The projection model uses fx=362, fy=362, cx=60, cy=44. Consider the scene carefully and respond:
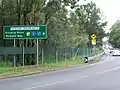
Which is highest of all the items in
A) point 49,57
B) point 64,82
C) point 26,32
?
point 26,32

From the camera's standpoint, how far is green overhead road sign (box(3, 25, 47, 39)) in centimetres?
3238

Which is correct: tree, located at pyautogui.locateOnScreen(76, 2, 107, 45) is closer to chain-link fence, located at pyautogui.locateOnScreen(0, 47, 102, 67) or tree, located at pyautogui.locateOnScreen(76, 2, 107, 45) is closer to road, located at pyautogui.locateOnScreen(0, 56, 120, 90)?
chain-link fence, located at pyautogui.locateOnScreen(0, 47, 102, 67)

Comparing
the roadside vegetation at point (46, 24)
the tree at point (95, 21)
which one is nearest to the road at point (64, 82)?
the roadside vegetation at point (46, 24)

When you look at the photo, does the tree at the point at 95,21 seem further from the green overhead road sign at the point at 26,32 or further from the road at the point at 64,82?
the road at the point at 64,82

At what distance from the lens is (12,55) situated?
3409cm

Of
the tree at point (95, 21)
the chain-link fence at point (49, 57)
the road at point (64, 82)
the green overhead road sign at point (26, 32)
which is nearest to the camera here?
the road at point (64, 82)

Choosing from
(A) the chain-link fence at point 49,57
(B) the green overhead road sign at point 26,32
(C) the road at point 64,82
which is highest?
(B) the green overhead road sign at point 26,32

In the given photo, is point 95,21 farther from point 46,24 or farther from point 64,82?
point 64,82

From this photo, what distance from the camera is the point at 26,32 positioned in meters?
32.6

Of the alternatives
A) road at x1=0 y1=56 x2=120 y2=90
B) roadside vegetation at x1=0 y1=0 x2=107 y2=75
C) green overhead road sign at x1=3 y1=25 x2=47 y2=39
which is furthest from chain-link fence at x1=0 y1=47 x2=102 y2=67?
road at x1=0 y1=56 x2=120 y2=90

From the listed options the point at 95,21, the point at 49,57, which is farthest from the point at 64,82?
the point at 95,21

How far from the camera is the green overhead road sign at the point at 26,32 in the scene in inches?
1275

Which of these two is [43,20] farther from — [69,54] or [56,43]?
[69,54]

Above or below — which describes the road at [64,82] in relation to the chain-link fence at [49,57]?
below
